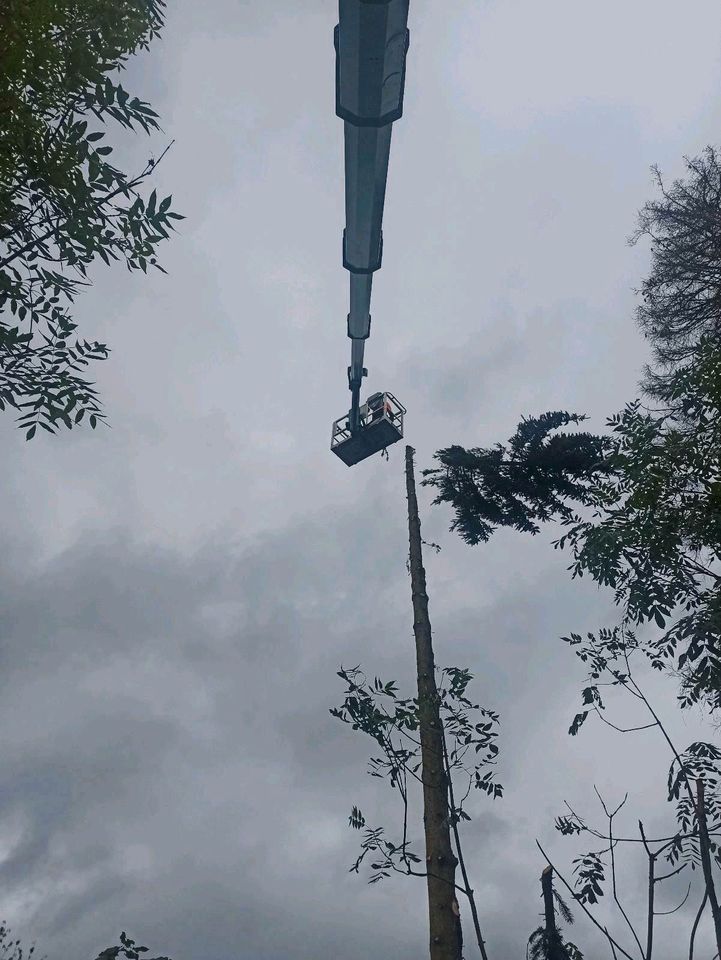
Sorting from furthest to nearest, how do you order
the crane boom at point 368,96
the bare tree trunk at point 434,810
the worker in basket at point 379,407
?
the worker in basket at point 379,407 → the bare tree trunk at point 434,810 → the crane boom at point 368,96

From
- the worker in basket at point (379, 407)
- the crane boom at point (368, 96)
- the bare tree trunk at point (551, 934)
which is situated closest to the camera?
the crane boom at point (368, 96)

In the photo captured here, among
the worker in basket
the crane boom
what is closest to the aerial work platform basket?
the worker in basket

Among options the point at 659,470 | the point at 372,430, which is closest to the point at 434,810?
the point at 659,470

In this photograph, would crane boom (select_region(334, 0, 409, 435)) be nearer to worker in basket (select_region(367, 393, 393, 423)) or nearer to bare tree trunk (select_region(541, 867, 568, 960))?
worker in basket (select_region(367, 393, 393, 423))

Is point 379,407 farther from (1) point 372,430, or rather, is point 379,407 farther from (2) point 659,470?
(2) point 659,470

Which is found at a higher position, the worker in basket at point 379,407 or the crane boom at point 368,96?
the worker in basket at point 379,407

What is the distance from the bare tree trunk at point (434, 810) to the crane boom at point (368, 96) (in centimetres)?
588

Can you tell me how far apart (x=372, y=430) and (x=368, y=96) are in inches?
515

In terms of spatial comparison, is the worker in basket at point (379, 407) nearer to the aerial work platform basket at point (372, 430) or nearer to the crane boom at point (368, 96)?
the aerial work platform basket at point (372, 430)

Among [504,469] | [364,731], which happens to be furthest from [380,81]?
[504,469]

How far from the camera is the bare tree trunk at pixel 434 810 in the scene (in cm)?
862

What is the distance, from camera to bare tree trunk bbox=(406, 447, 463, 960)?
8.62m

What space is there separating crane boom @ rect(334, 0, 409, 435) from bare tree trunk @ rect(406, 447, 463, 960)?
588 centimetres

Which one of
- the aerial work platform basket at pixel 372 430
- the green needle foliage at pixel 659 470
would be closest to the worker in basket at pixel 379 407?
the aerial work platform basket at pixel 372 430
